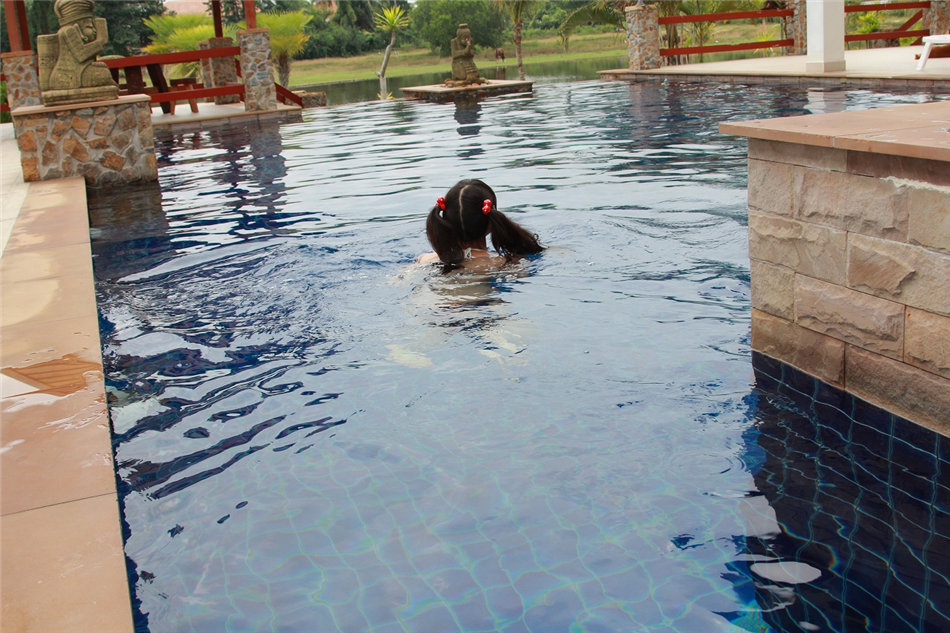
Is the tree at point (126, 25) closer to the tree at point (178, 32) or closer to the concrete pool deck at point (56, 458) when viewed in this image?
the tree at point (178, 32)

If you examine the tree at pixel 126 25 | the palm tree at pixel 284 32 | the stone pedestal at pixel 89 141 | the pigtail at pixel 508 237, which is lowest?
the pigtail at pixel 508 237

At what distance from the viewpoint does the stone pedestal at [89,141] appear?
34.4 ft

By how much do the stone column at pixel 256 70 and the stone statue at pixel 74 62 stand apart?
821 cm

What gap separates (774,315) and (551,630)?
6.84 feet

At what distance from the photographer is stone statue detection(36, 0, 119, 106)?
1073 centimetres

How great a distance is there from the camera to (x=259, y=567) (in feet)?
8.97

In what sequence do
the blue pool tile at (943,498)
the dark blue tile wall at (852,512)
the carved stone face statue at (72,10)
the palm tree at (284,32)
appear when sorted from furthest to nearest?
the palm tree at (284,32), the carved stone face statue at (72,10), the blue pool tile at (943,498), the dark blue tile wall at (852,512)

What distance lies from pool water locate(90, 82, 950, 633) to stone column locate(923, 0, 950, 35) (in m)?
19.2

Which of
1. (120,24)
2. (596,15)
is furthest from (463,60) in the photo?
(120,24)

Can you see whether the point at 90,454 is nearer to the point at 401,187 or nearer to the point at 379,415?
the point at 379,415

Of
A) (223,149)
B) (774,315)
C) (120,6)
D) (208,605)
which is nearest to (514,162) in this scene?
(223,149)

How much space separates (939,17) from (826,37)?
31.1 feet

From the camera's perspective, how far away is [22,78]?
60.8 feet

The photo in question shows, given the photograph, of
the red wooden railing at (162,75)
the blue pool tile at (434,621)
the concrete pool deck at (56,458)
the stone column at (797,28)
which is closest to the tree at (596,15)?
the stone column at (797,28)
